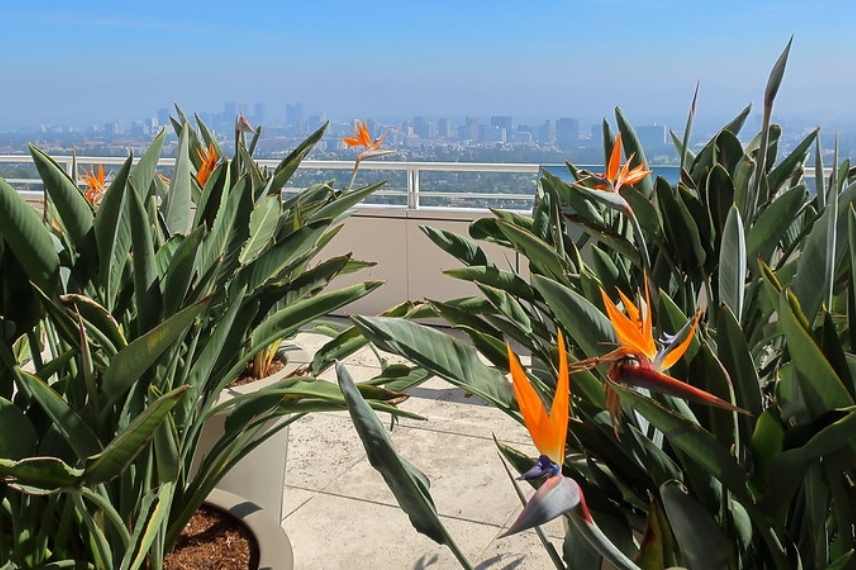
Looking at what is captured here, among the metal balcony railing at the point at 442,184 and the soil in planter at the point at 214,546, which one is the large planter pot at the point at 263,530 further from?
the metal balcony railing at the point at 442,184

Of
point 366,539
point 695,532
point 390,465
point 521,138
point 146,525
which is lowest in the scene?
point 366,539

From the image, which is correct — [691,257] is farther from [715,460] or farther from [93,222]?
[93,222]

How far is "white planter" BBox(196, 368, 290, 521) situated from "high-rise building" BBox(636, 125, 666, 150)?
1031mm

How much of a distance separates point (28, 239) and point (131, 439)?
31cm

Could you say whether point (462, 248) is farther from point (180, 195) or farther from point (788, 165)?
point (788, 165)

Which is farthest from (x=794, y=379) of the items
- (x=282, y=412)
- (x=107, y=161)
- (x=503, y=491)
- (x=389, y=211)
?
(x=107, y=161)

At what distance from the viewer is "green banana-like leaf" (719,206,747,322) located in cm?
100

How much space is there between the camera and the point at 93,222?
3.86ft

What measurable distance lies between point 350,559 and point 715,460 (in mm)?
1471

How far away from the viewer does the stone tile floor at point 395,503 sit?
6.95 ft

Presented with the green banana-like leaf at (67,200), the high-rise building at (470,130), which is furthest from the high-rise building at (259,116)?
the high-rise building at (470,130)

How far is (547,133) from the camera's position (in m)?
5.71

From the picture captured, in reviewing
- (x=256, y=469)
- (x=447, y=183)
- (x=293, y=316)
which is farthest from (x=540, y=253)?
(x=447, y=183)

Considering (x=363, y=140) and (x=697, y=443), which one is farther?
(x=363, y=140)
